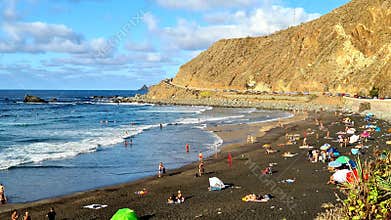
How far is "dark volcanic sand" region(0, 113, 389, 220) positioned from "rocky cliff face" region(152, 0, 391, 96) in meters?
42.7

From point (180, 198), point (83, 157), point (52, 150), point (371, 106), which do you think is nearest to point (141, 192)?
point (180, 198)

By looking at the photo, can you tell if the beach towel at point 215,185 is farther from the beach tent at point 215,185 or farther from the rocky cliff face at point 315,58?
the rocky cliff face at point 315,58

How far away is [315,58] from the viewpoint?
93125mm

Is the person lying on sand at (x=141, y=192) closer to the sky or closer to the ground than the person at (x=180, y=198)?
closer to the ground

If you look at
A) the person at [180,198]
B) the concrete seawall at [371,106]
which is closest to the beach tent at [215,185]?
the person at [180,198]

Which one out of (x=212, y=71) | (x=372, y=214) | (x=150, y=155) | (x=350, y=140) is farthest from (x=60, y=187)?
(x=212, y=71)

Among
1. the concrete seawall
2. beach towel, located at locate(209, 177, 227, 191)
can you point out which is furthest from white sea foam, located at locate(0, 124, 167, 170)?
the concrete seawall

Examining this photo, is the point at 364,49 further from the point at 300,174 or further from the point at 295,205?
the point at 295,205

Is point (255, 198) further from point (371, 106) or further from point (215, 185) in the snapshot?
point (371, 106)

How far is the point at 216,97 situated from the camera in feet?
365

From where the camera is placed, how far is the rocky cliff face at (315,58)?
71.9 meters

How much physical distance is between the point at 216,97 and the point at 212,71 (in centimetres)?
2704

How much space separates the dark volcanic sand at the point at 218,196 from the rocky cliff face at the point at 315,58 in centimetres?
4268

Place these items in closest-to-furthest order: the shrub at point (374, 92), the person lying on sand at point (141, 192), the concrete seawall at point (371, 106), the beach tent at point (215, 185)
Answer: the person lying on sand at point (141, 192) < the beach tent at point (215, 185) < the concrete seawall at point (371, 106) < the shrub at point (374, 92)
